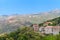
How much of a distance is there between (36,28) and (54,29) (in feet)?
35.9

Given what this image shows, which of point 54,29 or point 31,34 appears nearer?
point 31,34

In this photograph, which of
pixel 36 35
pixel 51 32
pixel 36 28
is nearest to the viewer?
pixel 36 35

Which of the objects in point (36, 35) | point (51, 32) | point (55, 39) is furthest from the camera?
point (51, 32)

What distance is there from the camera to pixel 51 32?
10850 cm

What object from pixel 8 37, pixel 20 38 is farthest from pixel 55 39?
pixel 8 37

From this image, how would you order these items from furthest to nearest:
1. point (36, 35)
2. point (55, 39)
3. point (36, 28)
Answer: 1. point (36, 28)
2. point (36, 35)
3. point (55, 39)

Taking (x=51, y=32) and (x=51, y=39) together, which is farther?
(x=51, y=32)

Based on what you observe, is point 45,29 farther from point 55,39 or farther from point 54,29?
point 55,39

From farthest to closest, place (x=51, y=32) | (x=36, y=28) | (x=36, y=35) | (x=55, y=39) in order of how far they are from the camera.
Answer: (x=36, y=28) < (x=51, y=32) < (x=36, y=35) < (x=55, y=39)

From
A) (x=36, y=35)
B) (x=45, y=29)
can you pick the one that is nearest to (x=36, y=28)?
(x=45, y=29)

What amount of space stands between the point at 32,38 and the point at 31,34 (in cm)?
332

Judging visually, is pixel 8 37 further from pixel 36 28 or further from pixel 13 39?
pixel 36 28

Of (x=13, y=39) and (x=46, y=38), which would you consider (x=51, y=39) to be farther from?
(x=13, y=39)

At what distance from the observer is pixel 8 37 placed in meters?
98.8
